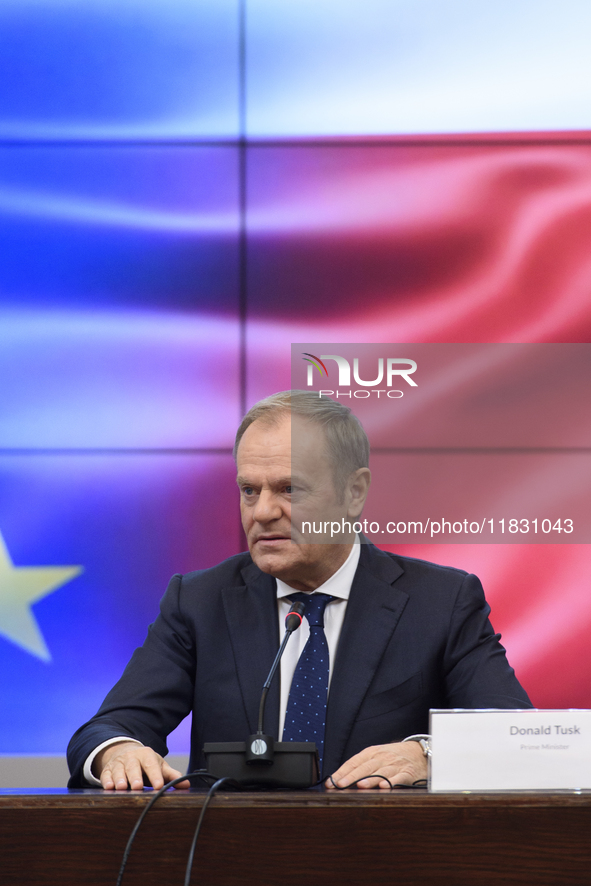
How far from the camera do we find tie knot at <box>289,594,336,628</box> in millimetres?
1747

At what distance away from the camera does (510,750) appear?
1021mm

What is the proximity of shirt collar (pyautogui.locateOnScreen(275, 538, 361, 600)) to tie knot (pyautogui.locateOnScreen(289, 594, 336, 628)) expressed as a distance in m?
0.01

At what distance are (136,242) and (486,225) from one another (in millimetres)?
1077

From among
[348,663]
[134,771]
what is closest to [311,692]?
[348,663]

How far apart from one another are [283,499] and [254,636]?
278mm

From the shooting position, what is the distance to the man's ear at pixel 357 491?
5.96ft

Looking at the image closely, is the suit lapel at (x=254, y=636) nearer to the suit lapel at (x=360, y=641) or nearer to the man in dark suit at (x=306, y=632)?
the man in dark suit at (x=306, y=632)

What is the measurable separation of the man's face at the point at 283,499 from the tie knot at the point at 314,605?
3cm

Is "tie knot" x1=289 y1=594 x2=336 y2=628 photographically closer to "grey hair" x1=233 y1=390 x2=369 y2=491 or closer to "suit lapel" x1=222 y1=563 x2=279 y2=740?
"suit lapel" x1=222 y1=563 x2=279 y2=740

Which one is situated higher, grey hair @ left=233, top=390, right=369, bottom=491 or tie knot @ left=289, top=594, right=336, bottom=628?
grey hair @ left=233, top=390, right=369, bottom=491
